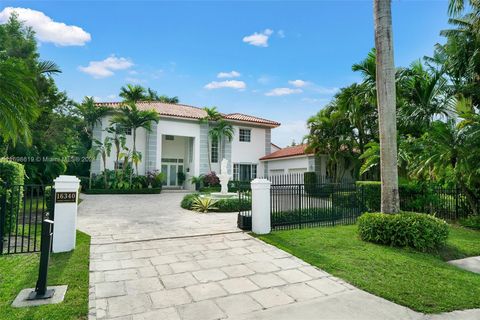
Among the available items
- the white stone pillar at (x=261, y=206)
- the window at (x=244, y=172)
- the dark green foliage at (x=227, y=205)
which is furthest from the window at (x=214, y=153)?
the white stone pillar at (x=261, y=206)

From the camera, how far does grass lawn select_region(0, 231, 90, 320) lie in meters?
3.51

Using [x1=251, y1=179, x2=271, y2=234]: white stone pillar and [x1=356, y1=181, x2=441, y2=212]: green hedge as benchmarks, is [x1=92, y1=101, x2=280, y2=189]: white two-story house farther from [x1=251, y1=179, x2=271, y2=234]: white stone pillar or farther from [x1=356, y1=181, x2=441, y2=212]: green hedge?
[x1=251, y1=179, x2=271, y2=234]: white stone pillar

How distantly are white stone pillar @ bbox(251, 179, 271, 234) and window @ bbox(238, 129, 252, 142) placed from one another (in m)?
19.2

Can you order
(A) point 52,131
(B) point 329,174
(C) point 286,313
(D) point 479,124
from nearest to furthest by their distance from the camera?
(C) point 286,313
(D) point 479,124
(A) point 52,131
(B) point 329,174

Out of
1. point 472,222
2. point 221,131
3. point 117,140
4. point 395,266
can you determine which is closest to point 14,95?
point 395,266

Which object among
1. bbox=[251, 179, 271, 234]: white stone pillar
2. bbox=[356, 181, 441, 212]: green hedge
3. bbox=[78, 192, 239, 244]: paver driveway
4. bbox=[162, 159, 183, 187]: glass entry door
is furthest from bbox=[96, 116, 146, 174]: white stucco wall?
bbox=[356, 181, 441, 212]: green hedge

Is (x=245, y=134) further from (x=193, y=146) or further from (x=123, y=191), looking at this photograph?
(x=123, y=191)

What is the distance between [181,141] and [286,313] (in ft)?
81.9

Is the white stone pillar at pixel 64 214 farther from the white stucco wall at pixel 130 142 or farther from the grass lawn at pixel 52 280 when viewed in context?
the white stucco wall at pixel 130 142

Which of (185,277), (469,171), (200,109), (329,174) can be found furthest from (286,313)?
(200,109)

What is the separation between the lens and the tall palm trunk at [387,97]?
6.91m

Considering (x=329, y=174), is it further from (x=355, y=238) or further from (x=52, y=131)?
(x=52, y=131)

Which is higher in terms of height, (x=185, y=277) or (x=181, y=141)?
(x=181, y=141)

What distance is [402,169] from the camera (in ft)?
44.8
